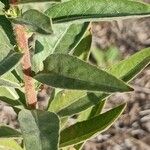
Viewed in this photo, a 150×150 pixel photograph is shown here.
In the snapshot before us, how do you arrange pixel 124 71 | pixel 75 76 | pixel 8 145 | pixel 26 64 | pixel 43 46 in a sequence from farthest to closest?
1. pixel 8 145
2. pixel 124 71
3. pixel 43 46
4. pixel 26 64
5. pixel 75 76

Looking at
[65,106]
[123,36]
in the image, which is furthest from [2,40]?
[123,36]

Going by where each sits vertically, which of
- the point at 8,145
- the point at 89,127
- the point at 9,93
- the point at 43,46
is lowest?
the point at 8,145

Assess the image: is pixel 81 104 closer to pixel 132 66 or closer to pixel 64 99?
pixel 64 99

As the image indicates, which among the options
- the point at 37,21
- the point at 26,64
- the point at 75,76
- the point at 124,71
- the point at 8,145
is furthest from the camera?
the point at 8,145

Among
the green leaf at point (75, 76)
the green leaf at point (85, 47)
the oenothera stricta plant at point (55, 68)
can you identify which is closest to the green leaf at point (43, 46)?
the oenothera stricta plant at point (55, 68)

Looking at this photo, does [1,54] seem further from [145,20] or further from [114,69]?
[145,20]

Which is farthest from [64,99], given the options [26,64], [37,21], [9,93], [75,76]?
[37,21]

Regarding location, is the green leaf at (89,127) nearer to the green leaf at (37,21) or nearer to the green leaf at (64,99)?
the green leaf at (64,99)
